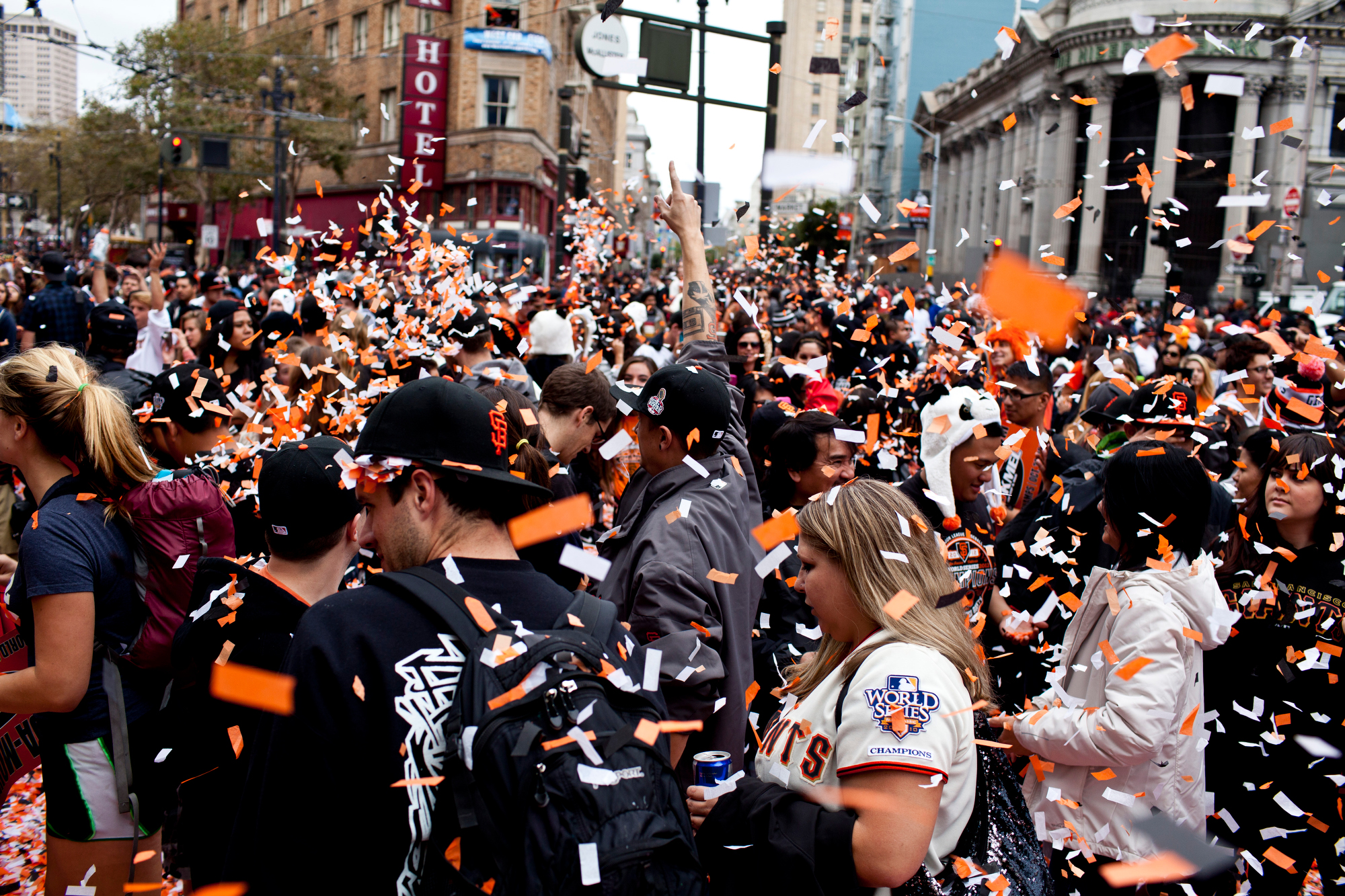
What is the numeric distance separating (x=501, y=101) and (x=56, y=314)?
111 ft

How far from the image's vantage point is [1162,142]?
4222 centimetres

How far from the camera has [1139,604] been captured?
10.1 feet


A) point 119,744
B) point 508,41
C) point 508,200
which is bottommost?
point 119,744

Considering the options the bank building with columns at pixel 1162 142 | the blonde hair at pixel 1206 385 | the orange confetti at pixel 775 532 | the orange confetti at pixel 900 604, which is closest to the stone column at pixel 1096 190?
the bank building with columns at pixel 1162 142

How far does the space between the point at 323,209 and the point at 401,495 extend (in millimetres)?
49680

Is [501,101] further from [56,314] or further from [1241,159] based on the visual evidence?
[56,314]

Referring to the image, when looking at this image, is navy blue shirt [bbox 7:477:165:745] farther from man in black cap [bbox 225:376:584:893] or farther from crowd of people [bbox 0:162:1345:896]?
man in black cap [bbox 225:376:584:893]

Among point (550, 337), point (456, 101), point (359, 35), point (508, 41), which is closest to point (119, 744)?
point (550, 337)

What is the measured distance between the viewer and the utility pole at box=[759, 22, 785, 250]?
1205 centimetres

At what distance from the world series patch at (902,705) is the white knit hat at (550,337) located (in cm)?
585

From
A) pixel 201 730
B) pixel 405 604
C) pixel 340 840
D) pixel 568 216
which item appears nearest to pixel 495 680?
pixel 405 604

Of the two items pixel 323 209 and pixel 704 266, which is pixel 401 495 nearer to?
pixel 704 266

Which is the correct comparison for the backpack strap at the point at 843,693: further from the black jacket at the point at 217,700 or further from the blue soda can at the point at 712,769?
the black jacket at the point at 217,700

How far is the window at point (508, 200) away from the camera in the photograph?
40406 millimetres
